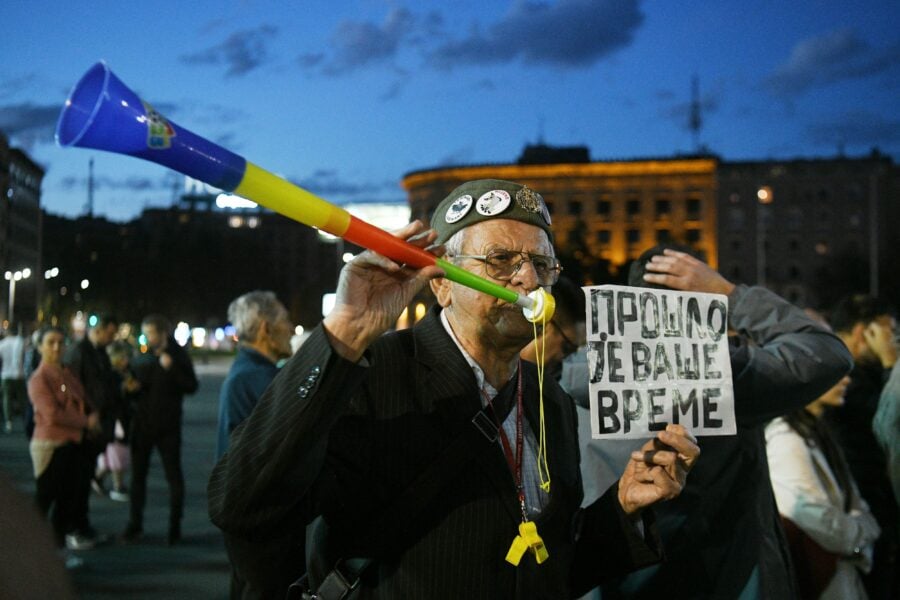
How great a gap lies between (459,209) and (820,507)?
2.70 metres

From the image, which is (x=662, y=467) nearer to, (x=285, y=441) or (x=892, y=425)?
(x=285, y=441)

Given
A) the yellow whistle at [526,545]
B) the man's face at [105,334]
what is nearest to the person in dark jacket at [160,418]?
the man's face at [105,334]

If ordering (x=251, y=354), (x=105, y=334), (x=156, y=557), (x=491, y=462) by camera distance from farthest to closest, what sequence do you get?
(x=105, y=334) → (x=156, y=557) → (x=251, y=354) → (x=491, y=462)

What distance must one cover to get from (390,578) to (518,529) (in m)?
0.35

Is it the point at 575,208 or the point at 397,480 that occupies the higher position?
the point at 575,208

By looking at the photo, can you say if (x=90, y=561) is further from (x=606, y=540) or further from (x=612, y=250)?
(x=612, y=250)

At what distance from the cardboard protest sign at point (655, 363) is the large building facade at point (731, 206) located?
92.6 m

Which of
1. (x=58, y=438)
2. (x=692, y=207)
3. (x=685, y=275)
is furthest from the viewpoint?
(x=692, y=207)

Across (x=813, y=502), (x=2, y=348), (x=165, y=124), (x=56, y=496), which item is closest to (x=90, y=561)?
(x=56, y=496)

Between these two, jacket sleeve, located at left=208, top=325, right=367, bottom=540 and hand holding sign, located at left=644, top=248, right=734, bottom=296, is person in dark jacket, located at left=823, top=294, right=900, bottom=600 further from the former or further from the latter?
jacket sleeve, located at left=208, top=325, right=367, bottom=540

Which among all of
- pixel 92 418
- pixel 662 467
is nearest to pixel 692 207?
pixel 92 418

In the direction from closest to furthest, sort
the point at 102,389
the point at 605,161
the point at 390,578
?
the point at 390,578 < the point at 102,389 < the point at 605,161

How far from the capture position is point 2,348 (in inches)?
765

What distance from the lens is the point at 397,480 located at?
2295 mm
